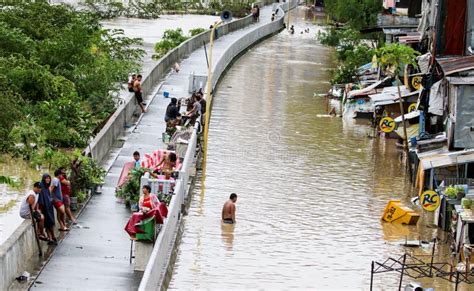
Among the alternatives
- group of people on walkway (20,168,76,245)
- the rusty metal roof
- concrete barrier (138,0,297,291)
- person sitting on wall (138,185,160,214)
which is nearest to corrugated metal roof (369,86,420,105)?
the rusty metal roof

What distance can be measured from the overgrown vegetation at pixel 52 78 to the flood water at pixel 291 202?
3851 mm

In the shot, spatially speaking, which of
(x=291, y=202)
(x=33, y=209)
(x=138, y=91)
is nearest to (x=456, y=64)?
(x=291, y=202)

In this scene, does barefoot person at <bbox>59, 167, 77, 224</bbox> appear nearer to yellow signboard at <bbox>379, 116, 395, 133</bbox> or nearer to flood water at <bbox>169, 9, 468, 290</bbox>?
flood water at <bbox>169, 9, 468, 290</bbox>

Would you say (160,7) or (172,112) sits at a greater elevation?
(172,112)

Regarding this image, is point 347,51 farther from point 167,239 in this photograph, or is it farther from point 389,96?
point 167,239

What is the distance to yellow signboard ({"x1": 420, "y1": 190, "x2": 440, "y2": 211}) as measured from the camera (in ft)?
96.2

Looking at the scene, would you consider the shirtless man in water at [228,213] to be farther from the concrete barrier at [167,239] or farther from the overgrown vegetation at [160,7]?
the overgrown vegetation at [160,7]

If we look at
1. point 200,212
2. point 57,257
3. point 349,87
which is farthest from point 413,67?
point 57,257

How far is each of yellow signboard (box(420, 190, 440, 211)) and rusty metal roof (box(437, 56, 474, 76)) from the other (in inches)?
144

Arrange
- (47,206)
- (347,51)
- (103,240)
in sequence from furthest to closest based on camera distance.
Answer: (347,51), (103,240), (47,206)

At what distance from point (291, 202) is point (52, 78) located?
1040cm

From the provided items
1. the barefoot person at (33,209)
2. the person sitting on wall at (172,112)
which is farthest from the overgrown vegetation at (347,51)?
the barefoot person at (33,209)

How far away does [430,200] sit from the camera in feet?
96.2

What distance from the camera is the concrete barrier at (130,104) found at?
31.2m
